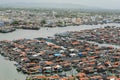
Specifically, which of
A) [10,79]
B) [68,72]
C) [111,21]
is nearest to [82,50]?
[68,72]

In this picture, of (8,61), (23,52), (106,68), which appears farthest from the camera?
(23,52)

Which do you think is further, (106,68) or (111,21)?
(111,21)

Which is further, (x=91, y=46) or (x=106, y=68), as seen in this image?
(x=91, y=46)

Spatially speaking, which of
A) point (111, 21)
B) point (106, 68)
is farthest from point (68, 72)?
point (111, 21)

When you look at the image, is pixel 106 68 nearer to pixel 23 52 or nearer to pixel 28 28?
pixel 23 52

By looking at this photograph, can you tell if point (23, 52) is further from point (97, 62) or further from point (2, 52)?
point (97, 62)

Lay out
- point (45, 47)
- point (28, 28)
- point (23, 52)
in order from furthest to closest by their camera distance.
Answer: point (28, 28)
point (45, 47)
point (23, 52)

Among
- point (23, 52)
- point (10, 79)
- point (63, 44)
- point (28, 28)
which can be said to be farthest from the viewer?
point (28, 28)

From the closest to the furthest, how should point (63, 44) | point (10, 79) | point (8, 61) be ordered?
1. point (10, 79)
2. point (8, 61)
3. point (63, 44)
